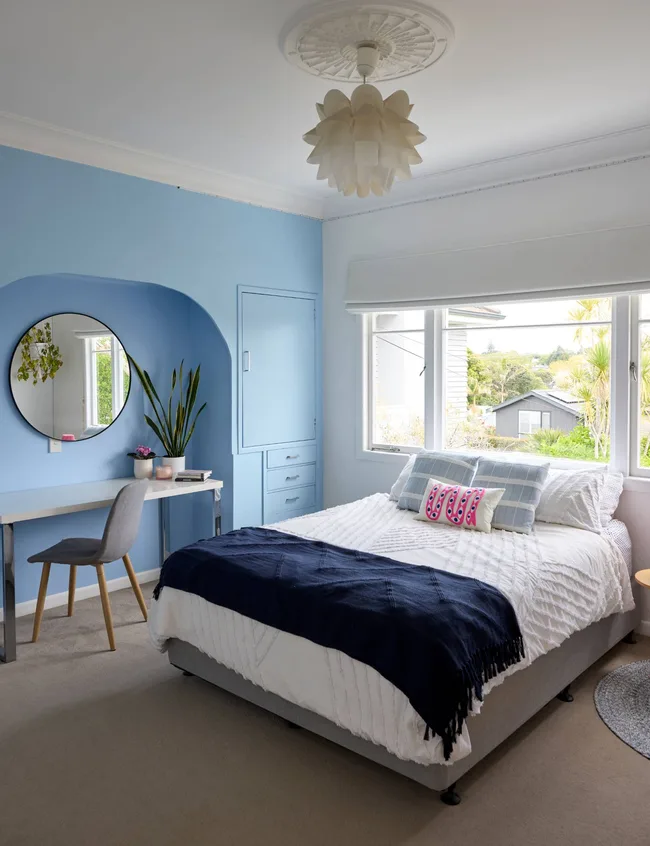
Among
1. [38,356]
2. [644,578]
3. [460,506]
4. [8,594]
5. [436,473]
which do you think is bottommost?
[8,594]

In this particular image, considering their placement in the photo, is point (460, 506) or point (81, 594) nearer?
point (460, 506)

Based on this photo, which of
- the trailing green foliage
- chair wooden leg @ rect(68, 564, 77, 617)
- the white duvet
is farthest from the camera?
the trailing green foliage

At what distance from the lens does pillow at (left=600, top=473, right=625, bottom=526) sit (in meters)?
3.74

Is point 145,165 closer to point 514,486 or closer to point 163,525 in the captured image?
point 163,525

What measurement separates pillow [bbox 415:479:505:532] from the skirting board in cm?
203

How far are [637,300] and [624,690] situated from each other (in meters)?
2.03

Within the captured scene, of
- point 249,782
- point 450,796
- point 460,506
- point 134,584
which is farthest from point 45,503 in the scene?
point 450,796

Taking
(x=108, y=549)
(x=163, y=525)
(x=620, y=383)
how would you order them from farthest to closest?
(x=163, y=525), (x=620, y=383), (x=108, y=549)

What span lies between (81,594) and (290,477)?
158 centimetres

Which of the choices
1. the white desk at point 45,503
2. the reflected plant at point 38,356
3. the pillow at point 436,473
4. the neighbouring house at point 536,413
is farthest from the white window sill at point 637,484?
the reflected plant at point 38,356

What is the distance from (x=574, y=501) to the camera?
3693 mm

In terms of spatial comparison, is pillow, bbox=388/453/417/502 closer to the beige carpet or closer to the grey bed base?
the grey bed base

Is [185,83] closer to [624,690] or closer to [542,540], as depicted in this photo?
[542,540]

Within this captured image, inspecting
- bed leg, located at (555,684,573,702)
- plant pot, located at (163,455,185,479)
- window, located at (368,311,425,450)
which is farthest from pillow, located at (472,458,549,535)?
plant pot, located at (163,455,185,479)
